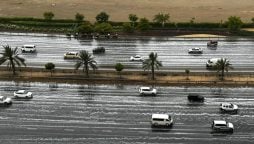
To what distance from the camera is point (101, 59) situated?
301 ft

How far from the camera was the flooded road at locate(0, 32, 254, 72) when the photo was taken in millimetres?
89350

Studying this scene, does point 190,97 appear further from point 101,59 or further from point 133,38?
point 133,38

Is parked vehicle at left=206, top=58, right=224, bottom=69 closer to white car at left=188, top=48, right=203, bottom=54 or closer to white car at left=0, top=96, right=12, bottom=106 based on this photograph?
white car at left=188, top=48, right=203, bottom=54

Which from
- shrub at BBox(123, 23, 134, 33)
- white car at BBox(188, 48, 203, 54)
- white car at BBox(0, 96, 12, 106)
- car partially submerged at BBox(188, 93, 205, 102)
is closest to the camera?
white car at BBox(0, 96, 12, 106)

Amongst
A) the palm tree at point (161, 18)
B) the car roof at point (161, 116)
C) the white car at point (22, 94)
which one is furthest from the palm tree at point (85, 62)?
the palm tree at point (161, 18)

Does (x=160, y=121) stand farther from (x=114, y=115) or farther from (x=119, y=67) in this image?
(x=119, y=67)

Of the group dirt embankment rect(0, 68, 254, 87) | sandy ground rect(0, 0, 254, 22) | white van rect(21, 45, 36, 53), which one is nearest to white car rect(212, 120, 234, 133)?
dirt embankment rect(0, 68, 254, 87)

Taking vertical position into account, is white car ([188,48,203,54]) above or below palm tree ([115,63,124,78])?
above

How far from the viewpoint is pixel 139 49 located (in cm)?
9719

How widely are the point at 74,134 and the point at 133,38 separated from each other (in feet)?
140

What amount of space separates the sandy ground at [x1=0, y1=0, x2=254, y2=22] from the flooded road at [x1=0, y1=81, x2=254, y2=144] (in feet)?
135

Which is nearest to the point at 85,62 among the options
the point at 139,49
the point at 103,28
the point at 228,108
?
the point at 139,49

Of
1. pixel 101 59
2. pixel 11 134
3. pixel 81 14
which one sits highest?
pixel 81 14

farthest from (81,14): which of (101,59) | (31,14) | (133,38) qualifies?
(101,59)
